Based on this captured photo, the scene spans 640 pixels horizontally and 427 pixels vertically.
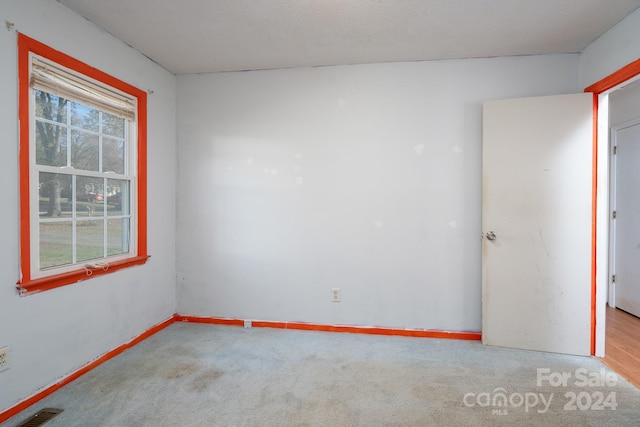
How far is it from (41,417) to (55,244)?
1.02 metres

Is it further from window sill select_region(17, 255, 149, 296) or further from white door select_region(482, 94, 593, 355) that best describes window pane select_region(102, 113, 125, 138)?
white door select_region(482, 94, 593, 355)

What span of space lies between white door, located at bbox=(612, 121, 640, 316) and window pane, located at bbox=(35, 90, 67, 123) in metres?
5.33

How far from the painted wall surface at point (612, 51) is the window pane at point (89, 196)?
3908 mm

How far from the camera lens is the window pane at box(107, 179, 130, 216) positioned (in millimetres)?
2703

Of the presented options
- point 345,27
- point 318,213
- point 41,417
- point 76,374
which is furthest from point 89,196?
point 345,27

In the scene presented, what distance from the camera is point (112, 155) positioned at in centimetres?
272

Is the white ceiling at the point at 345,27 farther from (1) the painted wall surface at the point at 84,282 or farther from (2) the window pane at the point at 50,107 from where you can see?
(2) the window pane at the point at 50,107

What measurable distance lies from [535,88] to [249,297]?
3.27m

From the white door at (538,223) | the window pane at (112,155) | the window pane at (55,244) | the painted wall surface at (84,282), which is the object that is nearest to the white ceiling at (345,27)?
the painted wall surface at (84,282)

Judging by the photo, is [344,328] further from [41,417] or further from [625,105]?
[625,105]

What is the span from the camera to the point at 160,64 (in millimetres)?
3158

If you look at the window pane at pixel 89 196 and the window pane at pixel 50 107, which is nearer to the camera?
the window pane at pixel 50 107

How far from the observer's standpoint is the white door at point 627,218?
3592mm

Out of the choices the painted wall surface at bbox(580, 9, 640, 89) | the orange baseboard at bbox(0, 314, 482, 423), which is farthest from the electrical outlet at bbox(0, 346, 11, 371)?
the painted wall surface at bbox(580, 9, 640, 89)
